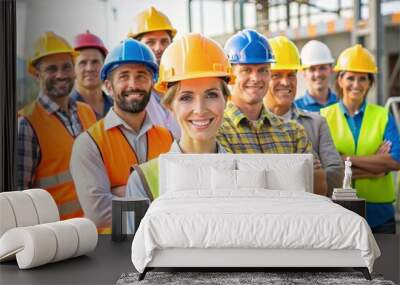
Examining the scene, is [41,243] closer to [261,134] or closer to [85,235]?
[85,235]

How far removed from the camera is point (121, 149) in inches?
249

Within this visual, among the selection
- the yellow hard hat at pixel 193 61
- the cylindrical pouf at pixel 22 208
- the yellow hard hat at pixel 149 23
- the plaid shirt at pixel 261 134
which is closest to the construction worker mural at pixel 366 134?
the plaid shirt at pixel 261 134

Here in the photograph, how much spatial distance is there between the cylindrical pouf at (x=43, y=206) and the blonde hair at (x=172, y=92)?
4.34 feet

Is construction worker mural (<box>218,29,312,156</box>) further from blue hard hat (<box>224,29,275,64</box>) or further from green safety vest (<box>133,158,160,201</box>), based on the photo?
green safety vest (<box>133,158,160,201</box>)

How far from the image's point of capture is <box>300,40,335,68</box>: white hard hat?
21.1ft

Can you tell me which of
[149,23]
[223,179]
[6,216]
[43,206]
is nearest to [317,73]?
[223,179]

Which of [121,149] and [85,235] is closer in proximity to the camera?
[85,235]

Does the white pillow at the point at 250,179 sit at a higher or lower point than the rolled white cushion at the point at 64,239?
higher

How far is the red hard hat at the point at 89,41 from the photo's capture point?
6418mm

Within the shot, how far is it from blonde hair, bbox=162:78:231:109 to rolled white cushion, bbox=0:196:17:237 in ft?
5.53

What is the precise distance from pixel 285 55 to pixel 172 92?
1.03 metres

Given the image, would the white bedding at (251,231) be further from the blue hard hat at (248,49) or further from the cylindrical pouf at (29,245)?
the blue hard hat at (248,49)

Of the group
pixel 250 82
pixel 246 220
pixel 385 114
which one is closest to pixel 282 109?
pixel 250 82

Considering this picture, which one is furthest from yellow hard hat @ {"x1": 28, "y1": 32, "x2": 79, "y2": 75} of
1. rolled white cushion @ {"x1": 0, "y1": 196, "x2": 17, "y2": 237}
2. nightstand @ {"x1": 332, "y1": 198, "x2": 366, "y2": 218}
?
nightstand @ {"x1": 332, "y1": 198, "x2": 366, "y2": 218}
